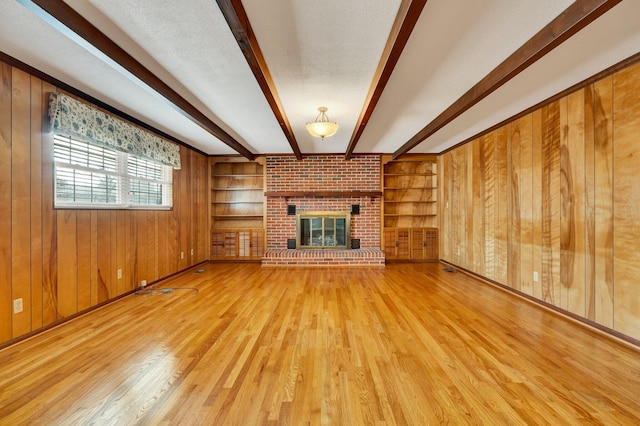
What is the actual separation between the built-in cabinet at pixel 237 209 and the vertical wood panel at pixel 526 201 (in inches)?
177

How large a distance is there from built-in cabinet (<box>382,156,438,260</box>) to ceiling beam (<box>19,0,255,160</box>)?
4270 mm

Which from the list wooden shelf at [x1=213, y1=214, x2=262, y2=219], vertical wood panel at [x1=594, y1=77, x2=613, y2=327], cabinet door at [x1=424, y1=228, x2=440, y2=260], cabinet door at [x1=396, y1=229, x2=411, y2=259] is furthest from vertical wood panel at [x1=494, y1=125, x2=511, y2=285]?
wooden shelf at [x1=213, y1=214, x2=262, y2=219]

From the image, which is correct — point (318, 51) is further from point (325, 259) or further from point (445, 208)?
point (445, 208)

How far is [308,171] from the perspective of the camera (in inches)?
225

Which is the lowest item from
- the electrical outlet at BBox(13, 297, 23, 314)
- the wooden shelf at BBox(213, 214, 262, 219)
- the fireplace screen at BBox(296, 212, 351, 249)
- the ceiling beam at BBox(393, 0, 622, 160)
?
the electrical outlet at BBox(13, 297, 23, 314)

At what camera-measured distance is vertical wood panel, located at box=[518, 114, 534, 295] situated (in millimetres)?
3160

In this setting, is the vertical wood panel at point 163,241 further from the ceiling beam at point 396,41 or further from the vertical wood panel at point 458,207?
the vertical wood panel at point 458,207

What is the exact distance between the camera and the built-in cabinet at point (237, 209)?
18.6 feet

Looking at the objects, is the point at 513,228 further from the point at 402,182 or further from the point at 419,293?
the point at 402,182

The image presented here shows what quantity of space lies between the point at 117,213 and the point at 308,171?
3.47 meters

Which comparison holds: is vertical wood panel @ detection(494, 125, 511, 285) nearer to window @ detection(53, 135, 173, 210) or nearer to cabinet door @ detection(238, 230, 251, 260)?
cabinet door @ detection(238, 230, 251, 260)

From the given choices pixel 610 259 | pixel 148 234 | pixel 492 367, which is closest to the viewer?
pixel 492 367

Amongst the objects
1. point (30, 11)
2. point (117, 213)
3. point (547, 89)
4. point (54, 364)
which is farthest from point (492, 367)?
point (117, 213)

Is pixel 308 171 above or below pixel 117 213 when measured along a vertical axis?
above
